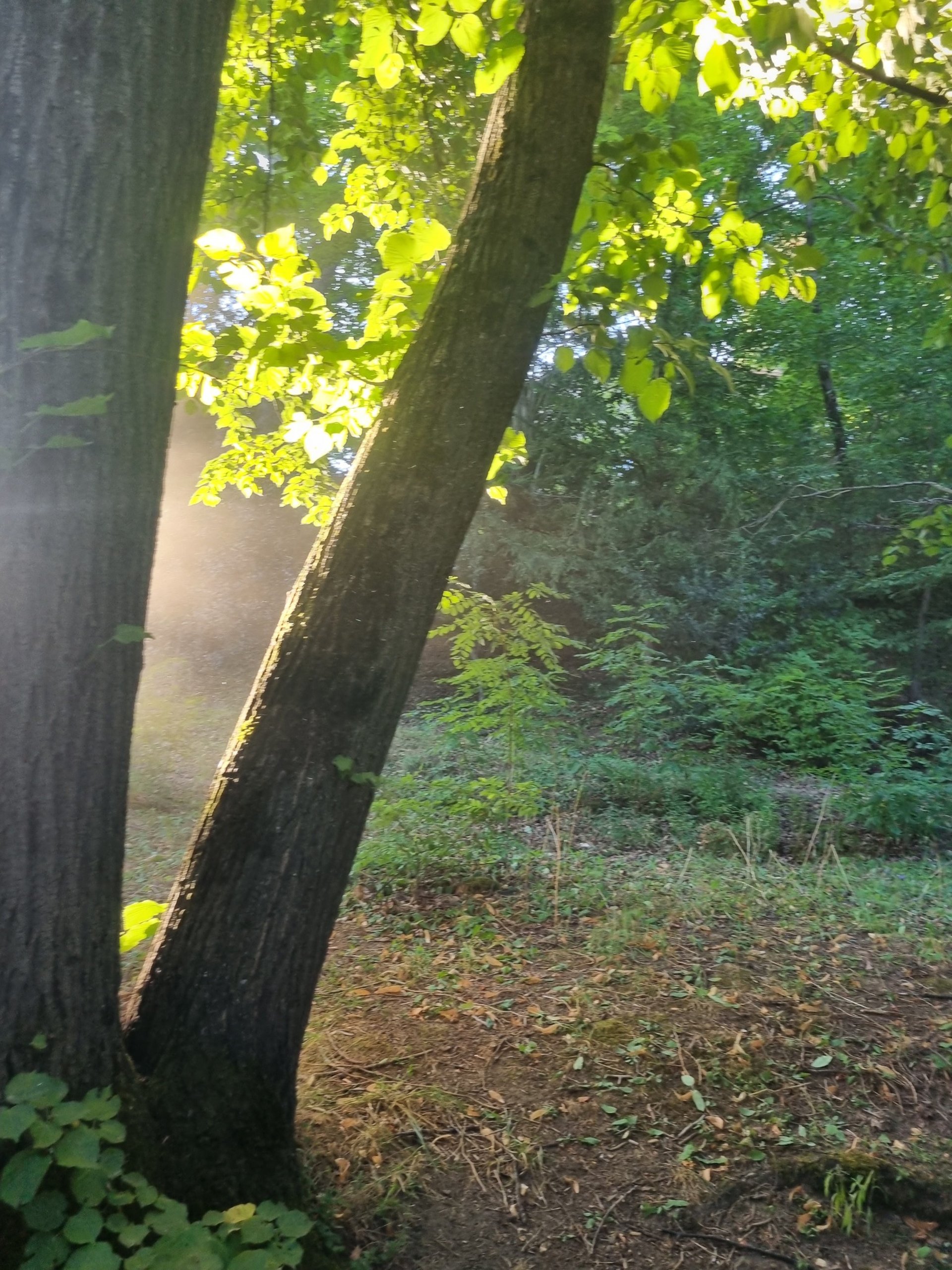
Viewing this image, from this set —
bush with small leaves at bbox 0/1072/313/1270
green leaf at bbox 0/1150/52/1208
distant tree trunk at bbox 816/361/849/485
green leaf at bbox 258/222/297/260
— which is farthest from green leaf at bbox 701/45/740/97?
distant tree trunk at bbox 816/361/849/485

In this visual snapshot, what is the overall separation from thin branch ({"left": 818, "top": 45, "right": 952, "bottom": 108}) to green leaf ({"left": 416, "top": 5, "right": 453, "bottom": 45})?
56.7 inches

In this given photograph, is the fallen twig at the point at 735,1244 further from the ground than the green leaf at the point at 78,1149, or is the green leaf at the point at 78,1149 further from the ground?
the green leaf at the point at 78,1149

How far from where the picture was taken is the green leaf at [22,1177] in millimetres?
1738

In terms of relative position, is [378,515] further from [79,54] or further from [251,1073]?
[251,1073]

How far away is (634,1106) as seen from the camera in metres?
3.41

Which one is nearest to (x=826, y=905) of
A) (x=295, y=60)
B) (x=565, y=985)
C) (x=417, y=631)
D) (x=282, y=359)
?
(x=565, y=985)

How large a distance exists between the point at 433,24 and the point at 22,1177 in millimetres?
3059

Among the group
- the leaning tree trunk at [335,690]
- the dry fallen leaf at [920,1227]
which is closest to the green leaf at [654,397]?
the leaning tree trunk at [335,690]

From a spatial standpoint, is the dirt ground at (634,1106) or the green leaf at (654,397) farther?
the dirt ground at (634,1106)

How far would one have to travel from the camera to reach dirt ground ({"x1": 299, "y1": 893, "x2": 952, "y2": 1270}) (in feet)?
9.44

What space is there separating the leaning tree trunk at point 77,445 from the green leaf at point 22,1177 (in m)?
0.19

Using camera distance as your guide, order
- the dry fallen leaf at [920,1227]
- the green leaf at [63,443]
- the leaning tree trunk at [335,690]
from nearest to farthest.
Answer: the green leaf at [63,443] → the leaning tree trunk at [335,690] → the dry fallen leaf at [920,1227]

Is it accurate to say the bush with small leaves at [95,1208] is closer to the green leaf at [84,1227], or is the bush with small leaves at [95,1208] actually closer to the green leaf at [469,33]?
the green leaf at [84,1227]

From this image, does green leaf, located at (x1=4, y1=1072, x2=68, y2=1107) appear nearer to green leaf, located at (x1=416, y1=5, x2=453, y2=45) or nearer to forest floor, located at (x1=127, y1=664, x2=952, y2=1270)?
forest floor, located at (x1=127, y1=664, x2=952, y2=1270)
